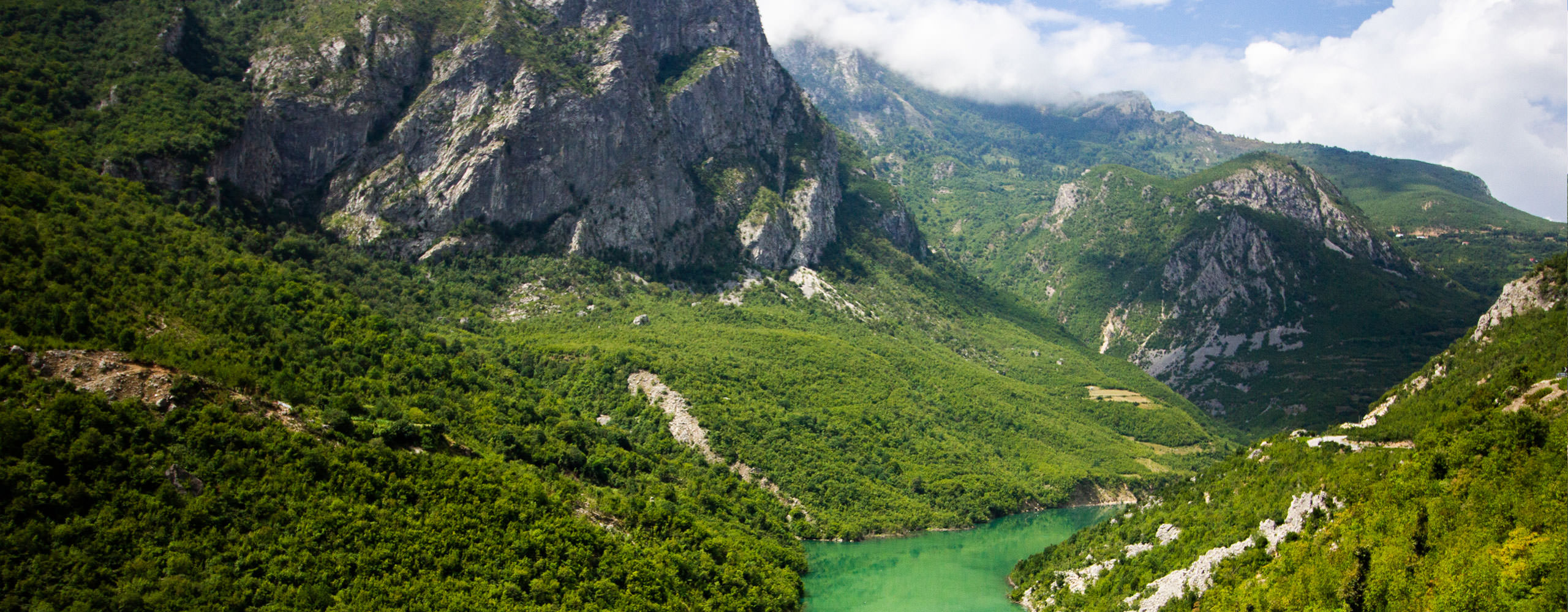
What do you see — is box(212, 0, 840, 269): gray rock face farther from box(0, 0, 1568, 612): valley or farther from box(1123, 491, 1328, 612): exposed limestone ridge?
box(1123, 491, 1328, 612): exposed limestone ridge

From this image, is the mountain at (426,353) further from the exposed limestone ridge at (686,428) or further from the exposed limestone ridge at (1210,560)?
the exposed limestone ridge at (1210,560)

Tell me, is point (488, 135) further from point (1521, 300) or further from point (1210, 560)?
point (1521, 300)

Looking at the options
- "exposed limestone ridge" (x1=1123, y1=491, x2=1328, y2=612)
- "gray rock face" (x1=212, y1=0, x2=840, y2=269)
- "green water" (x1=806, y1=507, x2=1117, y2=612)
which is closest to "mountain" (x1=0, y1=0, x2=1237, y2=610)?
"gray rock face" (x1=212, y1=0, x2=840, y2=269)

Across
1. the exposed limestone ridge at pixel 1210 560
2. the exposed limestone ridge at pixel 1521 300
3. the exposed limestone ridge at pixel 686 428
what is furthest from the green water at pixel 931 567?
the exposed limestone ridge at pixel 1521 300

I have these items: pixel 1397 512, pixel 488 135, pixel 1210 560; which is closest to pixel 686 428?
pixel 488 135

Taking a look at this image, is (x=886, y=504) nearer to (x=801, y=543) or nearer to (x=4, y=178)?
(x=801, y=543)

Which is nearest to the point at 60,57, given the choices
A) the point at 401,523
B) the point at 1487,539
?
the point at 401,523
